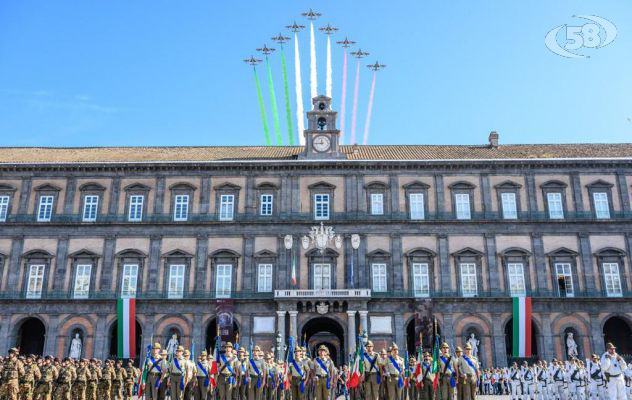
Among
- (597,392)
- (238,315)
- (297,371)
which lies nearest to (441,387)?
(297,371)

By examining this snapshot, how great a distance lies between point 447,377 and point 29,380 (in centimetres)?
1372

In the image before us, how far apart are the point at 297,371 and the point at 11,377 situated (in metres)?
9.39

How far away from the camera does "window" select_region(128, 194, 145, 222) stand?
3891 cm

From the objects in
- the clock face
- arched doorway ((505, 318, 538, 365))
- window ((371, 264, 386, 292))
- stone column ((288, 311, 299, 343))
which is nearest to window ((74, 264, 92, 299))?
stone column ((288, 311, 299, 343))

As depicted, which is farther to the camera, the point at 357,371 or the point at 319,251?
the point at 319,251

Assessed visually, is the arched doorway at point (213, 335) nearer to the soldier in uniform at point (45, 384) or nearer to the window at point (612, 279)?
the soldier in uniform at point (45, 384)

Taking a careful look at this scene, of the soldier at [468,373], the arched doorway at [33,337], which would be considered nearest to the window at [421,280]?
the soldier at [468,373]

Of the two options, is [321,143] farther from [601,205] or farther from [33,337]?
[33,337]

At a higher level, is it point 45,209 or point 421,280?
point 45,209

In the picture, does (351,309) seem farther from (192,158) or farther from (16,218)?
(16,218)

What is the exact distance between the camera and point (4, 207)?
39344mm

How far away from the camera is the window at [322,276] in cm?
3712

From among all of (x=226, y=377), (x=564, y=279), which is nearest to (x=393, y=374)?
(x=226, y=377)

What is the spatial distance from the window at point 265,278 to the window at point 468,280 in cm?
1184
